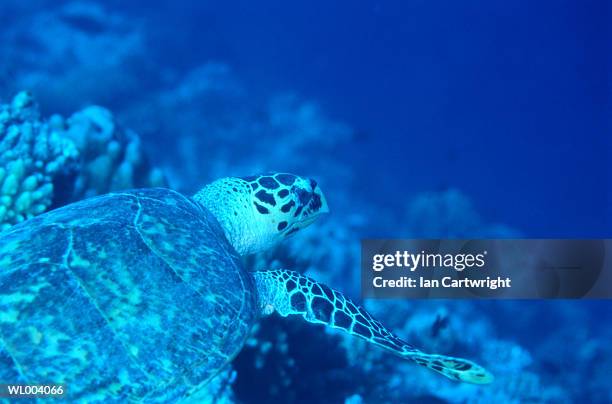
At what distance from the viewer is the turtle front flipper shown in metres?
1.83

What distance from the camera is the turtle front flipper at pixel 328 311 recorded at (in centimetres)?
183

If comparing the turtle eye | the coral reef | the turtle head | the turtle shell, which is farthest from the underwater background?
the turtle shell

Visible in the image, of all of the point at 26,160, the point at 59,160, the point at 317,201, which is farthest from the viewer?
the point at 317,201

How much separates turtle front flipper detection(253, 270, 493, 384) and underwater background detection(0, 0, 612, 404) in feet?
1.57

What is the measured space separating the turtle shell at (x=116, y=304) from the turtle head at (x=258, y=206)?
507 millimetres

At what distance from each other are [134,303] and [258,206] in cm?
102

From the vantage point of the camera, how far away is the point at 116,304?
4.67 ft

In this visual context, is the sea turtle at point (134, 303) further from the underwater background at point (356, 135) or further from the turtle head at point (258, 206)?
the underwater background at point (356, 135)

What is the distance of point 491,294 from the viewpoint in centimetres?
259

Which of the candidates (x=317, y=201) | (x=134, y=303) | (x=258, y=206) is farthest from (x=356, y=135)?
(x=134, y=303)

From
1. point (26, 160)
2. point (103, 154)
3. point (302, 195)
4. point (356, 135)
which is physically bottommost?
point (26, 160)

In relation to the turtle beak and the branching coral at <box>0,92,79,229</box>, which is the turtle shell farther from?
the turtle beak

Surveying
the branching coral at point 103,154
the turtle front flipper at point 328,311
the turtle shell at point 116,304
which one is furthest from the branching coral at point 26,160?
the turtle front flipper at point 328,311

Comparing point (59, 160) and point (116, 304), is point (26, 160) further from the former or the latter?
point (116, 304)
